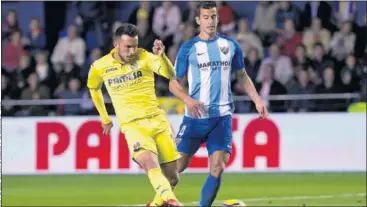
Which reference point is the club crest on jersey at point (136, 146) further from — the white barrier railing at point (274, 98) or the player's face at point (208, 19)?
the white barrier railing at point (274, 98)

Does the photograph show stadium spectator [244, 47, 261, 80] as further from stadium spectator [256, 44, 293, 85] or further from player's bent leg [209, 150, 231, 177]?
player's bent leg [209, 150, 231, 177]

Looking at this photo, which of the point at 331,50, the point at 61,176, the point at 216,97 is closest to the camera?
the point at 216,97

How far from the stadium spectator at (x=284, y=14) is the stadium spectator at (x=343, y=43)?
85 cm

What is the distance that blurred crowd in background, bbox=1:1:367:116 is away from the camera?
20422mm

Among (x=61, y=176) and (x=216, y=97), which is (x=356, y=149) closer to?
(x=61, y=176)

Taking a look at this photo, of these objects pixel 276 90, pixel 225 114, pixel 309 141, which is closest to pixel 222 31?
pixel 276 90

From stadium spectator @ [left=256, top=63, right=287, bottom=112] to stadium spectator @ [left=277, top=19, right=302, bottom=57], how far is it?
771mm

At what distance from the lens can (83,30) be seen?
72.0ft

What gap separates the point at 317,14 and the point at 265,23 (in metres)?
0.96

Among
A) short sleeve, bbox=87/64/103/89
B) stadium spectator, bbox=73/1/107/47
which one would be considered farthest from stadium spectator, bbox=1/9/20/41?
short sleeve, bbox=87/64/103/89

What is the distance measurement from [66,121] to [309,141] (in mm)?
4022

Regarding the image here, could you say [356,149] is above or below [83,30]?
below

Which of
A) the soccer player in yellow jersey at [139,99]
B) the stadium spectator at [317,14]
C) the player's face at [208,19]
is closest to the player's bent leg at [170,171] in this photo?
the soccer player in yellow jersey at [139,99]

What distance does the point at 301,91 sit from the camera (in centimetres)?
2033
